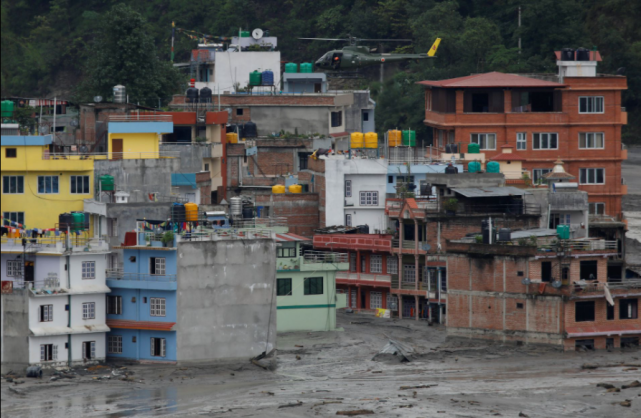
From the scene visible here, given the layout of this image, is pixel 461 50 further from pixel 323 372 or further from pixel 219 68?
pixel 323 372

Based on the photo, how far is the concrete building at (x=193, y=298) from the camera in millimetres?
88625

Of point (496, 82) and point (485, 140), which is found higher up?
point (496, 82)

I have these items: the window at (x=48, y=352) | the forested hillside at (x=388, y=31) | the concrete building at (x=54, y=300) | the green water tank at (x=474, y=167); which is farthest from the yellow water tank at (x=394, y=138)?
the window at (x=48, y=352)

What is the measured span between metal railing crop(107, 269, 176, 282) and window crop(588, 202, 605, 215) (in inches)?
1896

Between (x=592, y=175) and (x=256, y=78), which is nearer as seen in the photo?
(x=592, y=175)

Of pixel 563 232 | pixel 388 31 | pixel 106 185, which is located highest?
pixel 388 31

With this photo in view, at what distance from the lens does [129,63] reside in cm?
15088

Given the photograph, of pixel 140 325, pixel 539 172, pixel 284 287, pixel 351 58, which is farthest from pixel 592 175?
pixel 140 325

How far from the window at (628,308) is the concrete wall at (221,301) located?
69.7 feet

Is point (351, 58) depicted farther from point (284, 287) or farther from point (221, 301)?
point (221, 301)

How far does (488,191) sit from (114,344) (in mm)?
28435

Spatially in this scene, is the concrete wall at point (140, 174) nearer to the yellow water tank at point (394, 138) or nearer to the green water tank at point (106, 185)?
the green water tank at point (106, 185)

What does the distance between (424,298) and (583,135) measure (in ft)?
88.5

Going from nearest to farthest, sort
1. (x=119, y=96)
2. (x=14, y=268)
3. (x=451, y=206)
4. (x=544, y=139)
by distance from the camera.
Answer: (x=14, y=268) < (x=451, y=206) < (x=119, y=96) < (x=544, y=139)
